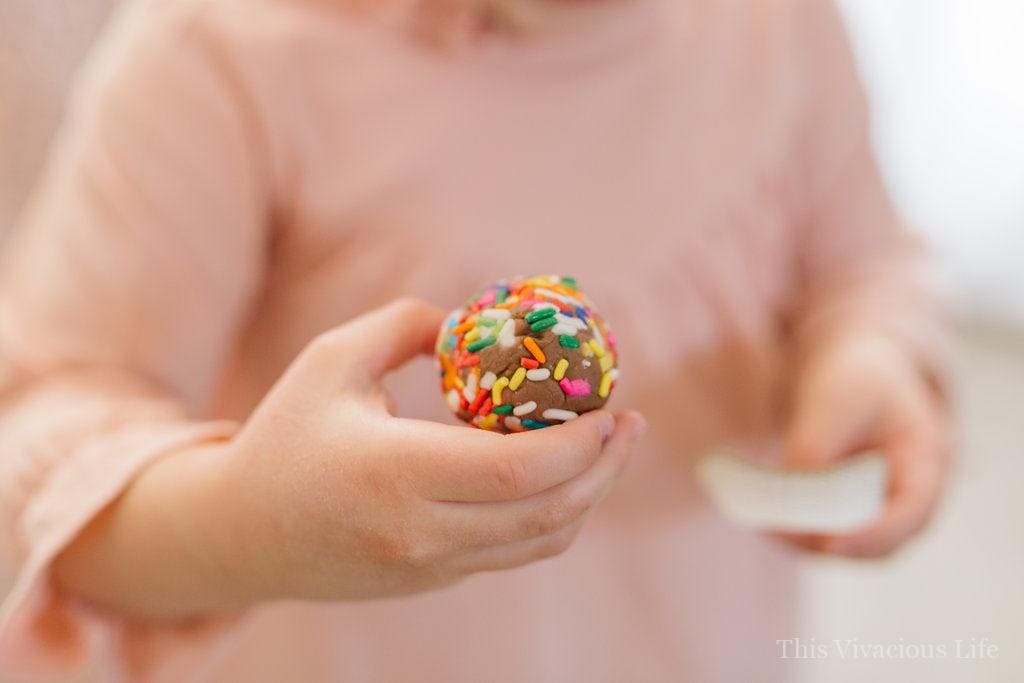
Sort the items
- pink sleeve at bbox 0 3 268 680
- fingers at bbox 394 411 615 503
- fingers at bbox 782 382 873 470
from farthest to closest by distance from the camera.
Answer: fingers at bbox 782 382 873 470
pink sleeve at bbox 0 3 268 680
fingers at bbox 394 411 615 503

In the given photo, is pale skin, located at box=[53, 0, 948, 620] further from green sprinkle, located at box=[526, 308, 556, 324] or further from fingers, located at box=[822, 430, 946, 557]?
fingers, located at box=[822, 430, 946, 557]

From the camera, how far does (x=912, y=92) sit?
4.98 ft

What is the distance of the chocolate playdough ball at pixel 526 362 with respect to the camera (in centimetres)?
30

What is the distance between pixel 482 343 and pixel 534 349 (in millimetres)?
21

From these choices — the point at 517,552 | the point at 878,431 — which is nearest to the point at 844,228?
the point at 878,431

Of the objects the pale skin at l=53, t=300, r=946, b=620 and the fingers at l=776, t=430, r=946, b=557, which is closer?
the pale skin at l=53, t=300, r=946, b=620

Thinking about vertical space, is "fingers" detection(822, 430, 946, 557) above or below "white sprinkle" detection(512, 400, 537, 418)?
below

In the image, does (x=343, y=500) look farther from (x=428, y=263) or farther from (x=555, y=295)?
(x=428, y=263)

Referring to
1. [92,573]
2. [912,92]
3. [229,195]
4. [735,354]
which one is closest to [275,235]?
[229,195]

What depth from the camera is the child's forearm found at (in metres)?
0.34

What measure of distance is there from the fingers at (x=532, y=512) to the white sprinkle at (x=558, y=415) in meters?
0.02

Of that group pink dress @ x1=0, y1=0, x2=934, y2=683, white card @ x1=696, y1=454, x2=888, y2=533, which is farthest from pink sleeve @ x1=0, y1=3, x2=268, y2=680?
white card @ x1=696, y1=454, x2=888, y2=533

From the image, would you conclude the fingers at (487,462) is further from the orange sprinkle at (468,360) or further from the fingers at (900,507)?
the fingers at (900,507)

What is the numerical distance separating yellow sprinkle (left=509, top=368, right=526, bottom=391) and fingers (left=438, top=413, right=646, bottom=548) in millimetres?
40
